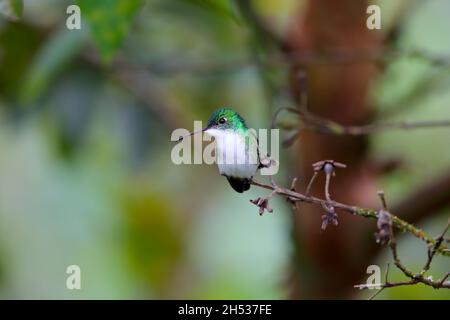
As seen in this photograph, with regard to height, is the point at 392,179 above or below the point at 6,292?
above

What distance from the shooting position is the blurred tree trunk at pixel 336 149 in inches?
96.7

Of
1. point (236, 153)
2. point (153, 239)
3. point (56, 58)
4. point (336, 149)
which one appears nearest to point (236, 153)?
point (236, 153)

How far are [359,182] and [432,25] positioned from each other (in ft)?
4.77

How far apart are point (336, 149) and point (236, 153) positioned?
5.09 ft

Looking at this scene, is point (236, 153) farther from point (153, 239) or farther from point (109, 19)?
point (153, 239)

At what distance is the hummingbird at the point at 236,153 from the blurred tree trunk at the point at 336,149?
147cm

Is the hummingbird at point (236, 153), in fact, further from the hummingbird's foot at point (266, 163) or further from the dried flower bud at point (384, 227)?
the dried flower bud at point (384, 227)

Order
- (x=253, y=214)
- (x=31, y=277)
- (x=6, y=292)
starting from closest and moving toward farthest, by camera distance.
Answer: (x=6, y=292) → (x=253, y=214) → (x=31, y=277)

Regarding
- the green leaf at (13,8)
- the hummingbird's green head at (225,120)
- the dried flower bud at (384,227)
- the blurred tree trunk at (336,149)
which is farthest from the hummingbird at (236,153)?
the blurred tree trunk at (336,149)

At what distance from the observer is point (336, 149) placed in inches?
96.9

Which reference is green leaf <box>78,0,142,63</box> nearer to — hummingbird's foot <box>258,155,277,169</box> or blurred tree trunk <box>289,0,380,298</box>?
hummingbird's foot <box>258,155,277,169</box>
